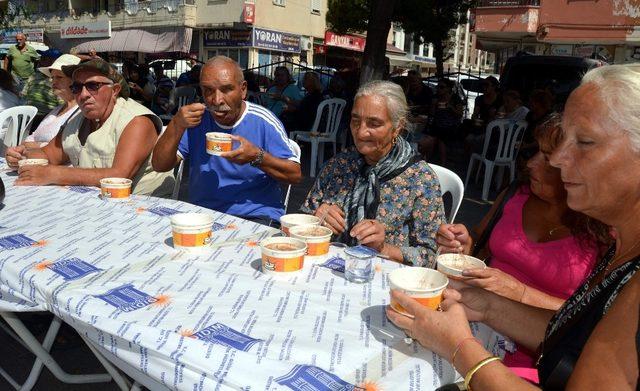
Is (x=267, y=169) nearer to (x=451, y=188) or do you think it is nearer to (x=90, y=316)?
(x=451, y=188)

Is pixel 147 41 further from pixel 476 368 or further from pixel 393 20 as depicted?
pixel 476 368

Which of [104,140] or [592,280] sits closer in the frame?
[592,280]

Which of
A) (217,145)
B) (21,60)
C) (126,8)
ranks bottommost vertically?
(217,145)

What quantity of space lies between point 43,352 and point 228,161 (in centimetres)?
138

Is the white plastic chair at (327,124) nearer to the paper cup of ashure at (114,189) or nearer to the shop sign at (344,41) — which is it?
the paper cup of ashure at (114,189)

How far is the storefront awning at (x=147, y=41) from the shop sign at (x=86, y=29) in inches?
19.7

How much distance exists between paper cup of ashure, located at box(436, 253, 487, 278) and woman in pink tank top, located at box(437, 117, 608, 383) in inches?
11.2

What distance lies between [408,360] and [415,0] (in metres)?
17.6

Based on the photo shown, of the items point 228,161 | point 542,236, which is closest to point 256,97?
point 228,161

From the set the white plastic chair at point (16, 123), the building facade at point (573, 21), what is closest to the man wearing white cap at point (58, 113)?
the white plastic chair at point (16, 123)

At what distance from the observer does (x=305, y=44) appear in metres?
31.3

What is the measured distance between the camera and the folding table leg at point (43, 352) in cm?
182

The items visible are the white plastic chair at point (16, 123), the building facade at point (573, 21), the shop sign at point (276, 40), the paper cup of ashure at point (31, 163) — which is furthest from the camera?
the shop sign at point (276, 40)

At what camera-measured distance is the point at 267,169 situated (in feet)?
9.24
